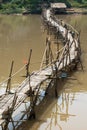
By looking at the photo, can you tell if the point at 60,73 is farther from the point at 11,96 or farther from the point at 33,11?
the point at 33,11

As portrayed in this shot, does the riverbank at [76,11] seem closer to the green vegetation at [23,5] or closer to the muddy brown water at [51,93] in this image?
the green vegetation at [23,5]

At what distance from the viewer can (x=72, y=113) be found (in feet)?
44.2

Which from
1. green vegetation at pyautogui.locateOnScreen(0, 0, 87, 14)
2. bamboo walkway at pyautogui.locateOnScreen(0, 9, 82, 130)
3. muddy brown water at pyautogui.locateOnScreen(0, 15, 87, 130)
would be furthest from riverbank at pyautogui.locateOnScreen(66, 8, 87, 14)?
bamboo walkway at pyautogui.locateOnScreen(0, 9, 82, 130)

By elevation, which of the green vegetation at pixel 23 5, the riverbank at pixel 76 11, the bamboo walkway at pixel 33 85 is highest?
the bamboo walkway at pixel 33 85

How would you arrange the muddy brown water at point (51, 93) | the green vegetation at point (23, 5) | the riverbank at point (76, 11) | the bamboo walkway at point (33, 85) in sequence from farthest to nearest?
1. the riverbank at point (76, 11)
2. the green vegetation at point (23, 5)
3. the muddy brown water at point (51, 93)
4. the bamboo walkway at point (33, 85)

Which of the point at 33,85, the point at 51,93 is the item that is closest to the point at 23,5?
the point at 51,93

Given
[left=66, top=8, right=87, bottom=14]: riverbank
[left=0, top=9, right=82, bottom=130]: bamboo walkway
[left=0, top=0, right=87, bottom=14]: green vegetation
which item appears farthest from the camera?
[left=66, top=8, right=87, bottom=14]: riverbank

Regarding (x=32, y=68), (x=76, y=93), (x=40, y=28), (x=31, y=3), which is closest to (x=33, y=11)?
(x=31, y=3)

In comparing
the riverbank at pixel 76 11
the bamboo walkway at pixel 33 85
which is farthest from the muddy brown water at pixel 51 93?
the riverbank at pixel 76 11

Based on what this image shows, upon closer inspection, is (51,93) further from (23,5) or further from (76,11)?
(23,5)

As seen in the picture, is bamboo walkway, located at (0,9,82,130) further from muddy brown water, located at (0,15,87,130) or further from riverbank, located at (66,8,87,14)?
riverbank, located at (66,8,87,14)

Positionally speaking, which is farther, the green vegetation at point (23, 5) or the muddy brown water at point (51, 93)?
the green vegetation at point (23, 5)

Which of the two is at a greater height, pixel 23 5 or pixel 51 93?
pixel 51 93

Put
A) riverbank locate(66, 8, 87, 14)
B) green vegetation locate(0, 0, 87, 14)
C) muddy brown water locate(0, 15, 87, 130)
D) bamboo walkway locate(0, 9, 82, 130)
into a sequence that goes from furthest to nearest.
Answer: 1. riverbank locate(66, 8, 87, 14)
2. green vegetation locate(0, 0, 87, 14)
3. muddy brown water locate(0, 15, 87, 130)
4. bamboo walkway locate(0, 9, 82, 130)
